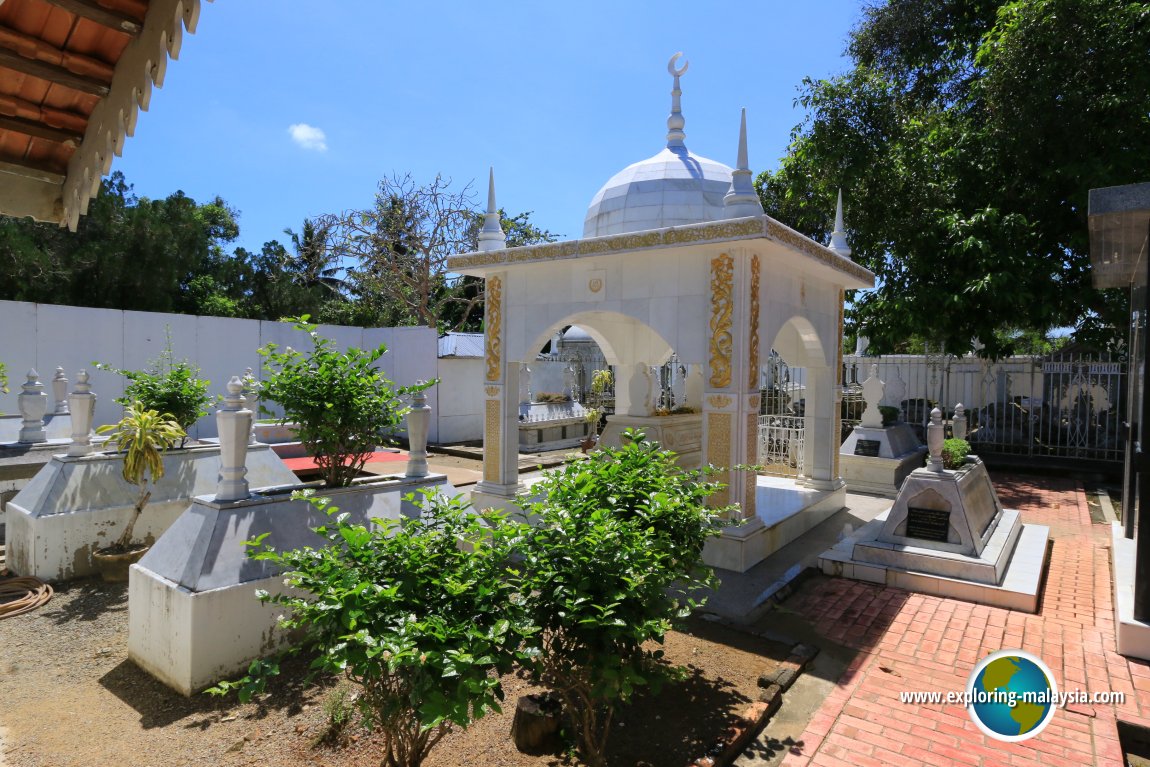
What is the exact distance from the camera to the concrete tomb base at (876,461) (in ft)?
35.6

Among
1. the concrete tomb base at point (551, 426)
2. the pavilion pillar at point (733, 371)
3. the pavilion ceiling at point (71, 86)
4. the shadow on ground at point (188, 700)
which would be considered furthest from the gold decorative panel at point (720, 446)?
the concrete tomb base at point (551, 426)

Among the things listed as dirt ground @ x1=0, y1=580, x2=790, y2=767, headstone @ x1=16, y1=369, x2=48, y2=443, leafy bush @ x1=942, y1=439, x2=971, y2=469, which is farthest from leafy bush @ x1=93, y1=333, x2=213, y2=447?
leafy bush @ x1=942, y1=439, x2=971, y2=469

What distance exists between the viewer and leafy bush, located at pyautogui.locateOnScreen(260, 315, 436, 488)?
5426 millimetres

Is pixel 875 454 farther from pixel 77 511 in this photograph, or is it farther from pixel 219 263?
pixel 219 263

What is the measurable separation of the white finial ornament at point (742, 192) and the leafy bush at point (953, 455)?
130 inches

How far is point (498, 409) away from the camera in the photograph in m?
8.15

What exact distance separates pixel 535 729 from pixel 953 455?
5.73 meters

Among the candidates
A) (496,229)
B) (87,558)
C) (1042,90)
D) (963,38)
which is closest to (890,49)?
(963,38)

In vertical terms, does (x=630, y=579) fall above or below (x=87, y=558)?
above

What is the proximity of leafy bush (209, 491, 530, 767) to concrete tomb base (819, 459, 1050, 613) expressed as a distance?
4.75 m

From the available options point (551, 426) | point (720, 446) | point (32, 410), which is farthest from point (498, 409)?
point (551, 426)

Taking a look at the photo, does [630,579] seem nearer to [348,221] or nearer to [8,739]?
[8,739]

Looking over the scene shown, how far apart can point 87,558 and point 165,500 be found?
85 cm

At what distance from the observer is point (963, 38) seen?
14977 millimetres
